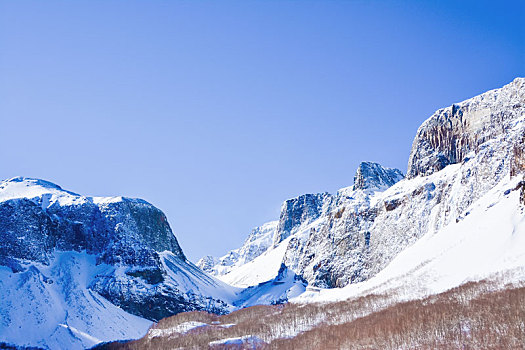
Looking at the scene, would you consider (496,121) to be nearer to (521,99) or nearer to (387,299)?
(521,99)

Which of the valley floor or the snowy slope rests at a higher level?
the snowy slope

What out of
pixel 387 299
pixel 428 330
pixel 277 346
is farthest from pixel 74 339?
pixel 428 330

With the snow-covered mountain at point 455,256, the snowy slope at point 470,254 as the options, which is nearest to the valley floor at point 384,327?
the snow-covered mountain at point 455,256

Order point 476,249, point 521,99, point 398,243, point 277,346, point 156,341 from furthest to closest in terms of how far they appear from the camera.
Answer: point 398,243 < point 521,99 < point 156,341 < point 476,249 < point 277,346

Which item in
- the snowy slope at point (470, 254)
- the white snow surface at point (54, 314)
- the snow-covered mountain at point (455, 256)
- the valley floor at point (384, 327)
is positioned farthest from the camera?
the white snow surface at point (54, 314)

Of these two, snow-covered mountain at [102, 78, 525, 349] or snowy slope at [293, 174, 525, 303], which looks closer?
snow-covered mountain at [102, 78, 525, 349]

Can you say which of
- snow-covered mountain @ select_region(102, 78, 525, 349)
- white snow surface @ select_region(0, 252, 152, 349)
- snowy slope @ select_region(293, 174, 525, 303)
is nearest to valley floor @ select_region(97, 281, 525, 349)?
snow-covered mountain @ select_region(102, 78, 525, 349)

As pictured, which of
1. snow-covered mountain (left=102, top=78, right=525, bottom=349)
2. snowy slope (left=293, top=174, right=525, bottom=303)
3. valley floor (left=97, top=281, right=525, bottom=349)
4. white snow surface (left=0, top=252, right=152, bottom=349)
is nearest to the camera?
valley floor (left=97, top=281, right=525, bottom=349)

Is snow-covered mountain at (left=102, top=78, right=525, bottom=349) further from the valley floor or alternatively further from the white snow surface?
the white snow surface

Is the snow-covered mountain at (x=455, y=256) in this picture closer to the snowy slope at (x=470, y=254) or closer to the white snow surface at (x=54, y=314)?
the snowy slope at (x=470, y=254)

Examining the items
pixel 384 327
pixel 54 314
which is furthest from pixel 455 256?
pixel 54 314

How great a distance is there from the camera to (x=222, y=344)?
113375mm

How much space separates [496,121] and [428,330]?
4665 inches

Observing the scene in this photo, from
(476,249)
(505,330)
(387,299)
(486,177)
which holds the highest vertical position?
(486,177)
